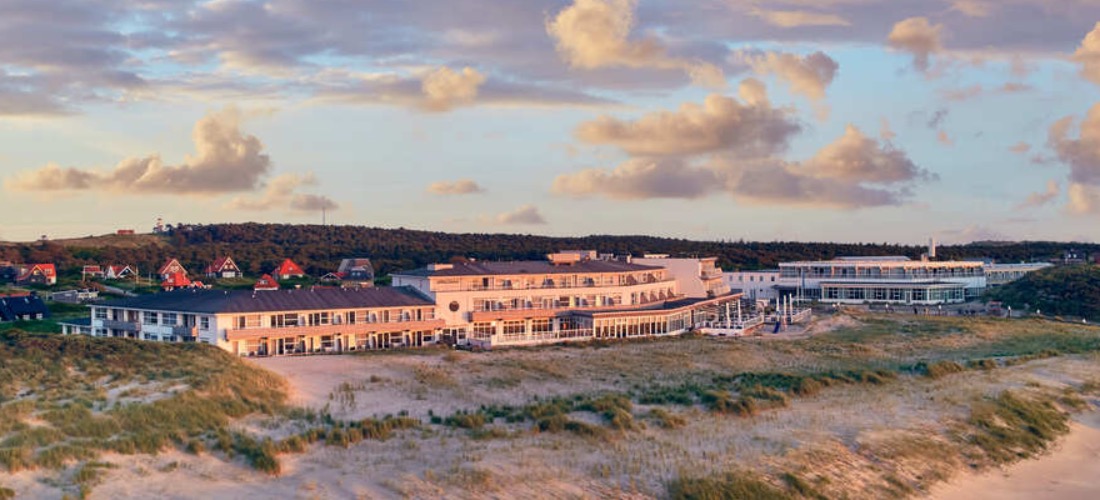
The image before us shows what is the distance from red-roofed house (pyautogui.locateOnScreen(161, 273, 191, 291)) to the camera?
94375 mm

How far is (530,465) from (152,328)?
37445mm

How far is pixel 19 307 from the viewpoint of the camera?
72.9 m

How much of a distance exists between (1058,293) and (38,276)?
106 meters

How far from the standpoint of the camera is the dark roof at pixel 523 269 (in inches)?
2532

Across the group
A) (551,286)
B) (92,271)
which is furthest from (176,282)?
(551,286)

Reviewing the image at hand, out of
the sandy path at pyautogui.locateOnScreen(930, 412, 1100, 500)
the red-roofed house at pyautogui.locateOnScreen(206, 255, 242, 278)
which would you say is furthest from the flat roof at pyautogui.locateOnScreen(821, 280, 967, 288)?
the red-roofed house at pyautogui.locateOnScreen(206, 255, 242, 278)

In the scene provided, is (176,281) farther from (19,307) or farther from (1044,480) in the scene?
(1044,480)

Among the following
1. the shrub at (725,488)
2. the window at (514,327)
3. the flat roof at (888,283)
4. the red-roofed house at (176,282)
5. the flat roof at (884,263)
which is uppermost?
the flat roof at (884,263)

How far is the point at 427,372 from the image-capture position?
1778 inches

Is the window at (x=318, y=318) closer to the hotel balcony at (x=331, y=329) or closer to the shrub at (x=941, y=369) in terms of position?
the hotel balcony at (x=331, y=329)

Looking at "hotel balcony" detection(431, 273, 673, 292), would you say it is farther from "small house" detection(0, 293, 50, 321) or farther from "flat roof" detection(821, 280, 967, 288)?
"flat roof" detection(821, 280, 967, 288)

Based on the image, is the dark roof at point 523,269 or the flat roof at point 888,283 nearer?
the dark roof at point 523,269

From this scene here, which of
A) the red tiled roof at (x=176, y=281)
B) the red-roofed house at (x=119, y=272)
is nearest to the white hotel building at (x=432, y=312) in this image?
the red tiled roof at (x=176, y=281)

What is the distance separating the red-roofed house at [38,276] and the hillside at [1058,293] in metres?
100.0
